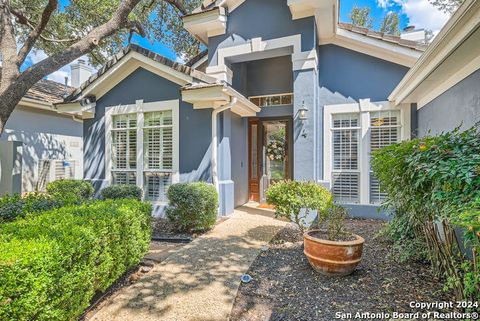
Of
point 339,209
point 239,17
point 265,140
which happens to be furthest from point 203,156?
point 239,17

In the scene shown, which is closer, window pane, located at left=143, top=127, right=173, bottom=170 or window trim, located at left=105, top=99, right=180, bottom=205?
window trim, located at left=105, top=99, right=180, bottom=205

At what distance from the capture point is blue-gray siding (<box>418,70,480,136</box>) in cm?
399

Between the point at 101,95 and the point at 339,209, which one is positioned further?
the point at 101,95

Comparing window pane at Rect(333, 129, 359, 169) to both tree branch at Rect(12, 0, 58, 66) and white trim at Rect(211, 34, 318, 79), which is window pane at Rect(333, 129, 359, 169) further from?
tree branch at Rect(12, 0, 58, 66)

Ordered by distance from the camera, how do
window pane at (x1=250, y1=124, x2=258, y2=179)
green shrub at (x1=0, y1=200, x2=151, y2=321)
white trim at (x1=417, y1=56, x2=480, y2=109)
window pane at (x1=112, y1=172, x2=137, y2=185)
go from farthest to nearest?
window pane at (x1=250, y1=124, x2=258, y2=179) < window pane at (x1=112, y1=172, x2=137, y2=185) < white trim at (x1=417, y1=56, x2=480, y2=109) < green shrub at (x1=0, y1=200, x2=151, y2=321)

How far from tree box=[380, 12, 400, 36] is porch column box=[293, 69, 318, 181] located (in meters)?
21.0

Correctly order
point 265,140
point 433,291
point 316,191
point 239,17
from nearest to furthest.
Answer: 1. point 433,291
2. point 316,191
3. point 239,17
4. point 265,140

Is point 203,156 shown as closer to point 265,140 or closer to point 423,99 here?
point 265,140

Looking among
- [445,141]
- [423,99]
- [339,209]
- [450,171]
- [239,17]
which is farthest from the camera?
[239,17]

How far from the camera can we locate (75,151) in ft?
41.1

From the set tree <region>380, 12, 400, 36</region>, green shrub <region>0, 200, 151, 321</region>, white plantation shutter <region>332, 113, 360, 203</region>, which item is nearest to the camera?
green shrub <region>0, 200, 151, 321</region>

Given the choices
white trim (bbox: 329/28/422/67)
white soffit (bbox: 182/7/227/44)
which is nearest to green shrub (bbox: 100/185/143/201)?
white soffit (bbox: 182/7/227/44)

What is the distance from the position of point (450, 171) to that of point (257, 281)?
2.91m

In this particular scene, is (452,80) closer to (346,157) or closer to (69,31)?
(346,157)
